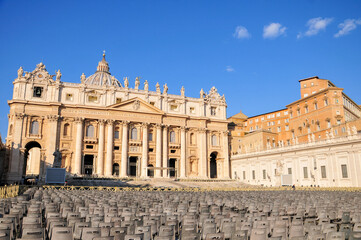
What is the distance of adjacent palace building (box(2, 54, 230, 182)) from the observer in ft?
193

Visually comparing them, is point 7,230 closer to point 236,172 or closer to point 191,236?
point 191,236

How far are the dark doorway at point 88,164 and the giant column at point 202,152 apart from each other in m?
23.5

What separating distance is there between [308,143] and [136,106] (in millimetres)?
34590

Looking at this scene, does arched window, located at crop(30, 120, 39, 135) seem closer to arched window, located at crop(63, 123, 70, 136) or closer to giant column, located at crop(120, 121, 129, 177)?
arched window, located at crop(63, 123, 70, 136)

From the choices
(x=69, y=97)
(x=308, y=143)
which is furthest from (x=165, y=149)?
(x=308, y=143)

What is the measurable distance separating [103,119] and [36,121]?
12638 mm

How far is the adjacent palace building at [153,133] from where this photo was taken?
184 feet

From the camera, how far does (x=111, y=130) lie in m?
62.4

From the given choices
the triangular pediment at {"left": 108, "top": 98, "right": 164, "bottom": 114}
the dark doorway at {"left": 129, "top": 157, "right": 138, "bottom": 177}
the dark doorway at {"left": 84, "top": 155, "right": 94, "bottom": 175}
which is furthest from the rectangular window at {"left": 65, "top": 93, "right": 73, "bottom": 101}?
the dark doorway at {"left": 129, "top": 157, "right": 138, "bottom": 177}

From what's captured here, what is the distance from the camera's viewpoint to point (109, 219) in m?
10.9

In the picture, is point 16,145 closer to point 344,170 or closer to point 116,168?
point 116,168

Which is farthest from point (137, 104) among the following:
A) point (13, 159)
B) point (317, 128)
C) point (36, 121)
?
point (317, 128)

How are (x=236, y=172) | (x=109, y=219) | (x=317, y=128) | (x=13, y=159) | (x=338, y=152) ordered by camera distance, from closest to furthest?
(x=109, y=219) → (x=338, y=152) → (x=13, y=159) → (x=317, y=128) → (x=236, y=172)

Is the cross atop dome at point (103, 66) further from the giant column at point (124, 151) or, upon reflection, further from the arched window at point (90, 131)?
the giant column at point (124, 151)
